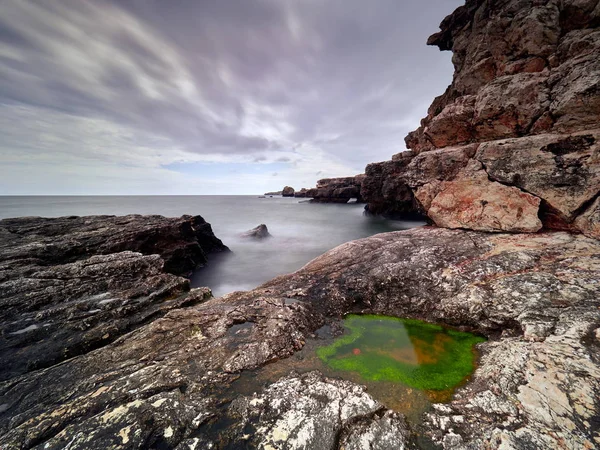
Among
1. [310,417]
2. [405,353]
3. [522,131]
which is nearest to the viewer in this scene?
[310,417]

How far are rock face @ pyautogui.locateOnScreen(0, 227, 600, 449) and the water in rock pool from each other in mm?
287

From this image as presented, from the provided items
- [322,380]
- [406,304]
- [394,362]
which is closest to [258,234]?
[406,304]

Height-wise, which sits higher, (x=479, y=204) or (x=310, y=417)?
(x=479, y=204)

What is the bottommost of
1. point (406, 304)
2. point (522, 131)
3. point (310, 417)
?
point (406, 304)

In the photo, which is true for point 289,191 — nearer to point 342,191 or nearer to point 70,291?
point 342,191

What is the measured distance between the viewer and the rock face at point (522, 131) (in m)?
8.31

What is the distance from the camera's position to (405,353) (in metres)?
6.00

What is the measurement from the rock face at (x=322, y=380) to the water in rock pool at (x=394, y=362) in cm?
29

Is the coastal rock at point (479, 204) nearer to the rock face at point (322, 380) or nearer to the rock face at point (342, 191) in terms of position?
the rock face at point (322, 380)

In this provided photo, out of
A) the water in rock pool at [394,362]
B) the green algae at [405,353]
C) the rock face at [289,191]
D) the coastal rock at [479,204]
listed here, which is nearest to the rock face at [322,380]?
the water in rock pool at [394,362]

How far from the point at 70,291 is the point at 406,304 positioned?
11415 mm

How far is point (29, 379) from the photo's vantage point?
4883 mm

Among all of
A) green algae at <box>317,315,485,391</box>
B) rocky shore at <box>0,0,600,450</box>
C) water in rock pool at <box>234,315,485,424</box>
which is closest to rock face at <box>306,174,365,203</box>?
rocky shore at <box>0,0,600,450</box>

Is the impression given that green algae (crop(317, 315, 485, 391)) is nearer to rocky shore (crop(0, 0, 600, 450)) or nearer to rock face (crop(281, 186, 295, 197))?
rocky shore (crop(0, 0, 600, 450))
